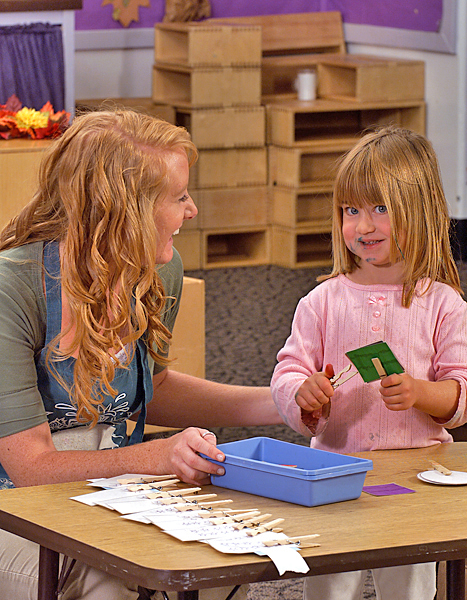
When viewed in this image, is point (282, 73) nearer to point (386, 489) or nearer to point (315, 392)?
point (315, 392)

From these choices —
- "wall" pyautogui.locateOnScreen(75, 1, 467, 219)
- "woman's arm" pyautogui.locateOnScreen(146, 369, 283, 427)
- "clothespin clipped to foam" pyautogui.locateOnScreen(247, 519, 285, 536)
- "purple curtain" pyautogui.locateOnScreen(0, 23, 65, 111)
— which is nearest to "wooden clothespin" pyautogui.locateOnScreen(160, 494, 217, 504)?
"clothespin clipped to foam" pyautogui.locateOnScreen(247, 519, 285, 536)

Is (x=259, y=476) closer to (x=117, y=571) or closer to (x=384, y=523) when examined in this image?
(x=384, y=523)

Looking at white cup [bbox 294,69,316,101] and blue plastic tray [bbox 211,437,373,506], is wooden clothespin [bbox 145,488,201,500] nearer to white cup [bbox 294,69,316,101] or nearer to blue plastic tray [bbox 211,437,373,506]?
blue plastic tray [bbox 211,437,373,506]

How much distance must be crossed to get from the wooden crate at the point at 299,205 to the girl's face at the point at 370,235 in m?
4.21

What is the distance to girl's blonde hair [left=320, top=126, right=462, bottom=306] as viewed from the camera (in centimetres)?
178

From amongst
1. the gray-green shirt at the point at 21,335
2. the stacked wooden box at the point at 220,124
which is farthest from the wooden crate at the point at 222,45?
the gray-green shirt at the point at 21,335

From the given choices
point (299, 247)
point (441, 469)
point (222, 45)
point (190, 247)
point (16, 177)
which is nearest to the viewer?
point (441, 469)

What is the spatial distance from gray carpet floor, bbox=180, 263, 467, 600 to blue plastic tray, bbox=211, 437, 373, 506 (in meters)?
1.97

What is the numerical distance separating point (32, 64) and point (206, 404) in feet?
10.0

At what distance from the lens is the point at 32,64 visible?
4.53 meters

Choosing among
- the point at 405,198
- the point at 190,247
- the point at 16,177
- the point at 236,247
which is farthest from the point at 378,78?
the point at 405,198

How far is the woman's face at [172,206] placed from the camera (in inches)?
62.5

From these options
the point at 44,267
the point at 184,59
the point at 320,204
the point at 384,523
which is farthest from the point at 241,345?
the point at 384,523

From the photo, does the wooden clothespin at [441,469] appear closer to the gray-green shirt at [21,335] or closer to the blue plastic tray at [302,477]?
the blue plastic tray at [302,477]
